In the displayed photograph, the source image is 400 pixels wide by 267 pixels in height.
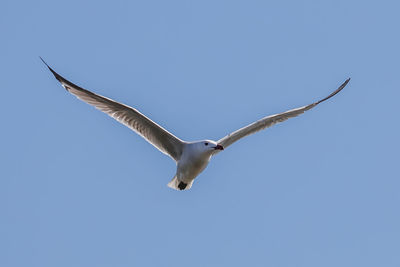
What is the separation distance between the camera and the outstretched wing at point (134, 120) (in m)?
16.8

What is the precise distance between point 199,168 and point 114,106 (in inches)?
80.2

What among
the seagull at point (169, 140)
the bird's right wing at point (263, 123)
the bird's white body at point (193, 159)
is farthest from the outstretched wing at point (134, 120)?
the bird's right wing at point (263, 123)

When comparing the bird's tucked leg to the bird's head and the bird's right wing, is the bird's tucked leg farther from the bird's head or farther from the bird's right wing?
the bird's right wing

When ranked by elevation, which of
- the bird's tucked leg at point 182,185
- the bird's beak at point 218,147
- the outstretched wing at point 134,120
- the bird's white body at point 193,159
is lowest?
the bird's tucked leg at point 182,185

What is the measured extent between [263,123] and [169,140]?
2.16 m

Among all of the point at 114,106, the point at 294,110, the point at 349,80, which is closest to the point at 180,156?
the point at 114,106

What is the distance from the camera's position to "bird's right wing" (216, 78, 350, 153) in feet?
59.6

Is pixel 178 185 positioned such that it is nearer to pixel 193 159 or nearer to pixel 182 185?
pixel 182 185

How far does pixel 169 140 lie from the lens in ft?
57.8

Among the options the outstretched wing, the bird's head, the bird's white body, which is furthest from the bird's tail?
the bird's head

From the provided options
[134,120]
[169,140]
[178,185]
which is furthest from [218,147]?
[134,120]

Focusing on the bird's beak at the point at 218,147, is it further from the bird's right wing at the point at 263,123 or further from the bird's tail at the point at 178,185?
the bird's tail at the point at 178,185

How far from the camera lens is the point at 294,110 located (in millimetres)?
18828

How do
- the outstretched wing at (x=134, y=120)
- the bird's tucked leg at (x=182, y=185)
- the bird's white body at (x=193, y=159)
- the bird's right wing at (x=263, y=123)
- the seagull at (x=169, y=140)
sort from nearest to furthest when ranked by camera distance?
the outstretched wing at (x=134, y=120) → the seagull at (x=169, y=140) → the bird's white body at (x=193, y=159) → the bird's tucked leg at (x=182, y=185) → the bird's right wing at (x=263, y=123)
